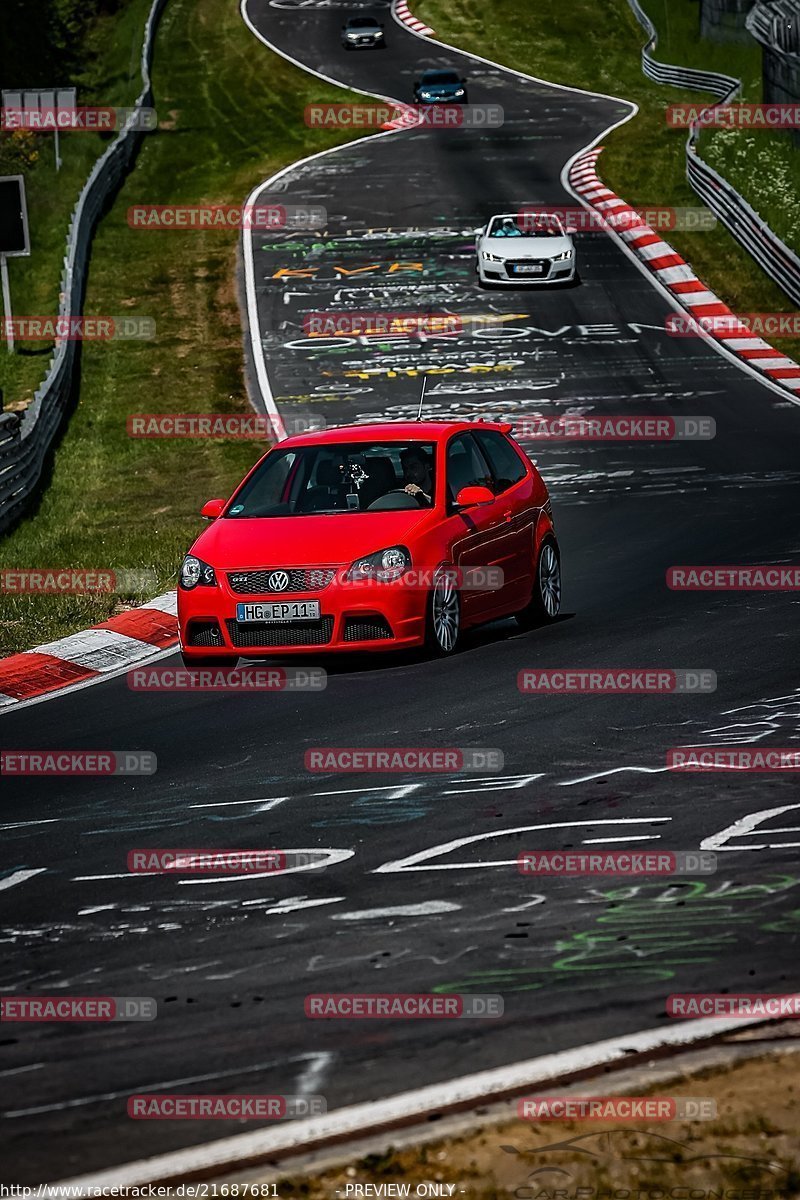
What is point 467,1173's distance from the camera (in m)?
4.42

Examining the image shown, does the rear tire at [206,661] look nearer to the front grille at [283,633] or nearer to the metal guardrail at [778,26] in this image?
the front grille at [283,633]

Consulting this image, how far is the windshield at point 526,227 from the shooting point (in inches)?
1399

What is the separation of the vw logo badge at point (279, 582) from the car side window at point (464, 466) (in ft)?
4.84

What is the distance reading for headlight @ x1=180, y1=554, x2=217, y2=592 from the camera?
12.2 metres

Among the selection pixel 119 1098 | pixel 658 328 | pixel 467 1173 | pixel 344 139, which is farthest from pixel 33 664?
pixel 344 139

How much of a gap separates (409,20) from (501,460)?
2475 inches

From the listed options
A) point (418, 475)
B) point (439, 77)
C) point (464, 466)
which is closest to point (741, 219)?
point (439, 77)

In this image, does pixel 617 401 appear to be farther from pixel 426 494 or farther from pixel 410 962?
pixel 410 962
